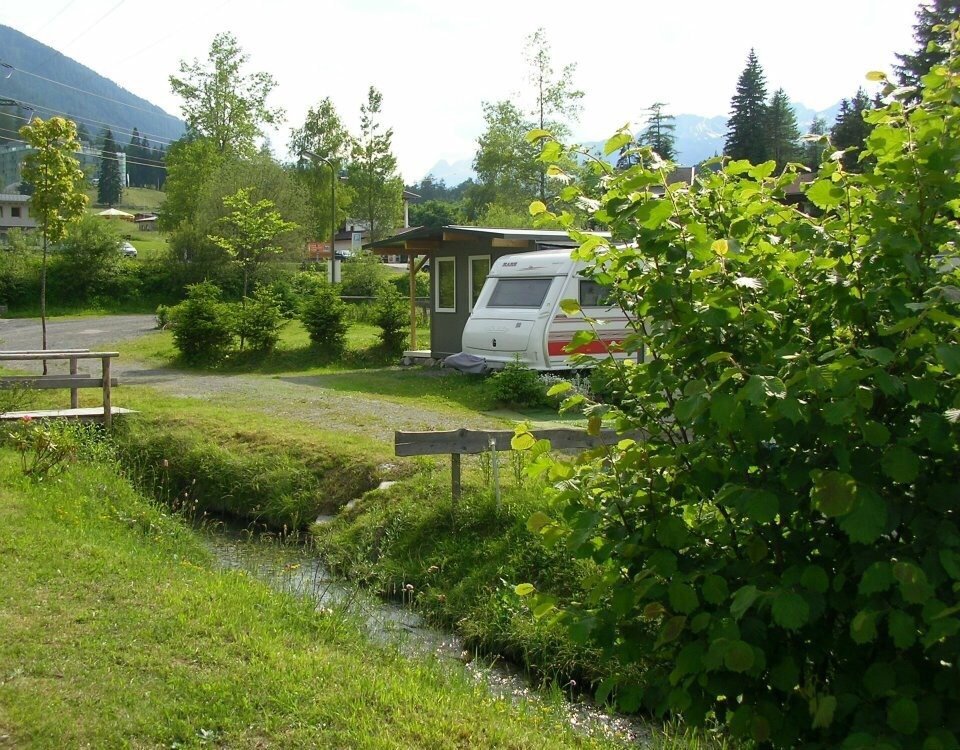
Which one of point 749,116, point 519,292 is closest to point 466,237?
point 519,292

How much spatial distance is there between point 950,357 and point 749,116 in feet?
184

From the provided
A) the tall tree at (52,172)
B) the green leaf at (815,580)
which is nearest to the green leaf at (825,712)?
the green leaf at (815,580)

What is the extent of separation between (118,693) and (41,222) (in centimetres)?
1679

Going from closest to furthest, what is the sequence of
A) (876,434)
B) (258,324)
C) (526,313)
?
1. (876,434)
2. (526,313)
3. (258,324)

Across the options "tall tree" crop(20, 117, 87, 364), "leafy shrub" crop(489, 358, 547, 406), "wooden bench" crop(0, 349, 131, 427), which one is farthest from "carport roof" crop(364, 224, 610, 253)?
"wooden bench" crop(0, 349, 131, 427)

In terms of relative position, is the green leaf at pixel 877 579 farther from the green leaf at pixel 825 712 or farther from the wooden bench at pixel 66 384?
the wooden bench at pixel 66 384

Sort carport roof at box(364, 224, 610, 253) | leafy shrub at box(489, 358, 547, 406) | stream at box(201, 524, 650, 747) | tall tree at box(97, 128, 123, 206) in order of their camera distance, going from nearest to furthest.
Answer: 1. stream at box(201, 524, 650, 747)
2. leafy shrub at box(489, 358, 547, 406)
3. carport roof at box(364, 224, 610, 253)
4. tall tree at box(97, 128, 123, 206)

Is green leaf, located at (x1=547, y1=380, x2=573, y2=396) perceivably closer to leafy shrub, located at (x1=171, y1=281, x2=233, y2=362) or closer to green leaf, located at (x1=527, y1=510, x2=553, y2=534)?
green leaf, located at (x1=527, y1=510, x2=553, y2=534)

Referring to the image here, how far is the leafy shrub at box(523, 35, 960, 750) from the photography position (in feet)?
6.81

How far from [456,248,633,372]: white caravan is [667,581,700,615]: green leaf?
13.1m

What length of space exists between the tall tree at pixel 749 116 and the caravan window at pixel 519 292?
1526 inches

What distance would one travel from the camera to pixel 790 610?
207cm

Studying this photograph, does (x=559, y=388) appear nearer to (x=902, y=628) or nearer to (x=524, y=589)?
(x=524, y=589)

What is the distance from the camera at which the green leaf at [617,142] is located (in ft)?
8.32
